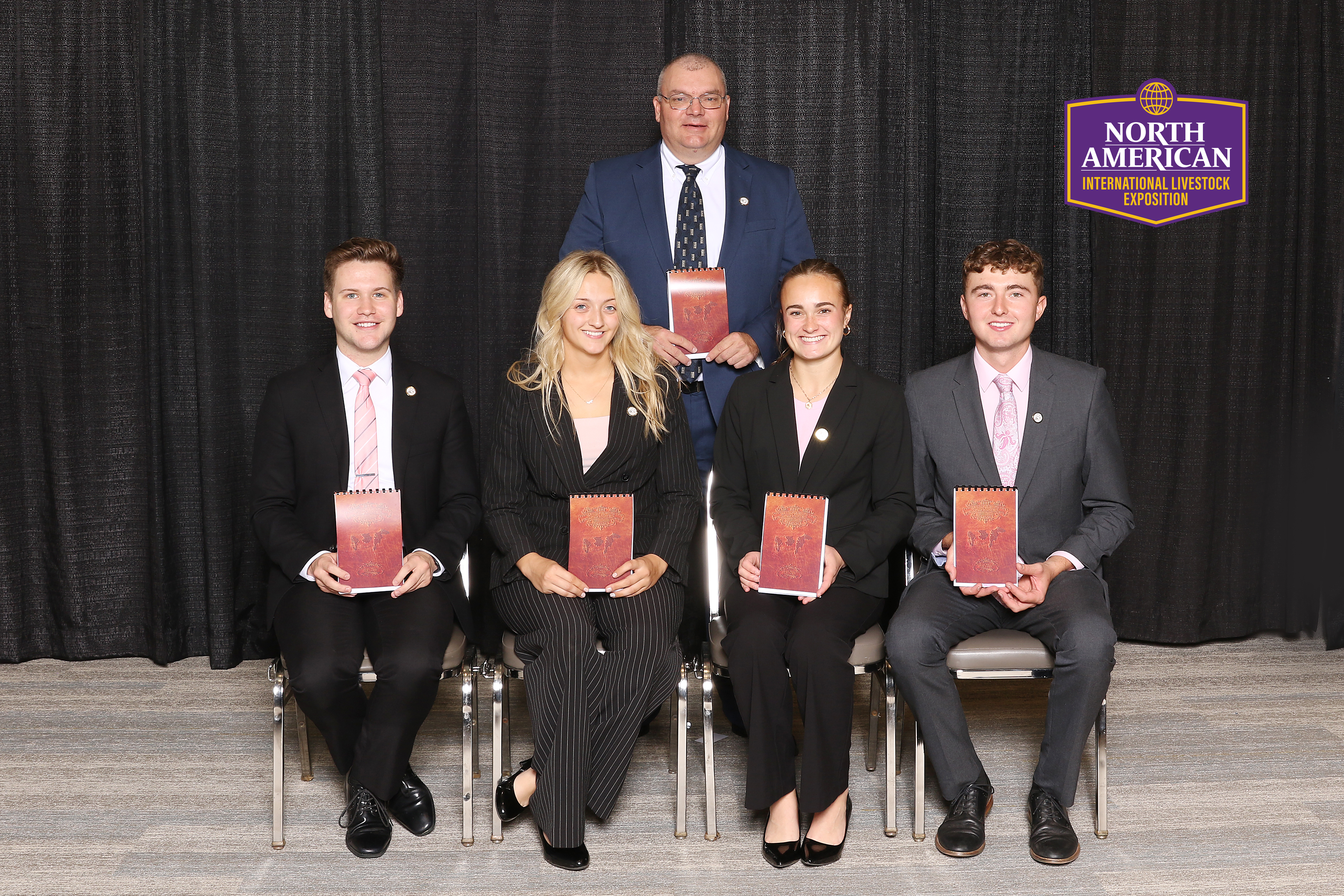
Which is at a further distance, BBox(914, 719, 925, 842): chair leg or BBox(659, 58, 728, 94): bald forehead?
BBox(659, 58, 728, 94): bald forehead

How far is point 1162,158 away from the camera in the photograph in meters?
4.30

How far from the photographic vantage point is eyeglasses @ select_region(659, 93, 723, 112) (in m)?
3.41

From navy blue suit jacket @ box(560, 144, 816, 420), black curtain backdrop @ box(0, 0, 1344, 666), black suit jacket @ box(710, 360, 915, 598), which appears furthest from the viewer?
black curtain backdrop @ box(0, 0, 1344, 666)

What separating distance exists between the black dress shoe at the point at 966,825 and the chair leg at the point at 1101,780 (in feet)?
→ 0.93

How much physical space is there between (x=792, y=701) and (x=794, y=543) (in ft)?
1.28

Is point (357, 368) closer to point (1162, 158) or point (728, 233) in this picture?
point (728, 233)

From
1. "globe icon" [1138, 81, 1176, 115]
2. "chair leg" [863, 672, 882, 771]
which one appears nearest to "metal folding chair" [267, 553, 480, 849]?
"chair leg" [863, 672, 882, 771]

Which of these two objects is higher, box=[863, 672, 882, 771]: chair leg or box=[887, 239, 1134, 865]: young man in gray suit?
box=[887, 239, 1134, 865]: young man in gray suit

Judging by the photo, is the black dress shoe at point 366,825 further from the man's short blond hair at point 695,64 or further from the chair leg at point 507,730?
the man's short blond hair at point 695,64

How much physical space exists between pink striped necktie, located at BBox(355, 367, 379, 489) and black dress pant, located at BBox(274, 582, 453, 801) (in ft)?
1.11

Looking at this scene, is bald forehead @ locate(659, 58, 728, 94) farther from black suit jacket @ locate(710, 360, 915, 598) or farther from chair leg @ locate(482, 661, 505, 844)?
chair leg @ locate(482, 661, 505, 844)

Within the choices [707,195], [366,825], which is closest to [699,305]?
[707,195]

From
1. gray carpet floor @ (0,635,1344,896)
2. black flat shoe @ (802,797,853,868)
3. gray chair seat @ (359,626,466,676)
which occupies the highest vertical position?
gray chair seat @ (359,626,466,676)

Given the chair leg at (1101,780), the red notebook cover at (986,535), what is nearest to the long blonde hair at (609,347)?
the red notebook cover at (986,535)
